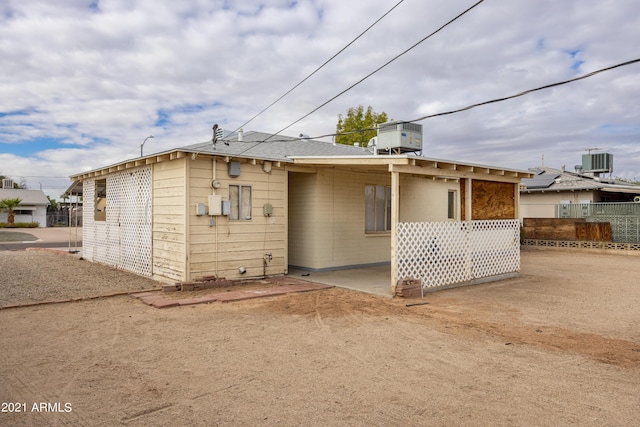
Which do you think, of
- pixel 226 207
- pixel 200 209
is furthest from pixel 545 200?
pixel 200 209

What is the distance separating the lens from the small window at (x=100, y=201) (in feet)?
45.0

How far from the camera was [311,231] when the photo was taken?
1141cm

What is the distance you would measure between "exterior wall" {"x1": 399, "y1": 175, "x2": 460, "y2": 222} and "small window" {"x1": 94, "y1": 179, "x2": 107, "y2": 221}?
9.44m

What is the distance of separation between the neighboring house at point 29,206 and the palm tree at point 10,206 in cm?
231

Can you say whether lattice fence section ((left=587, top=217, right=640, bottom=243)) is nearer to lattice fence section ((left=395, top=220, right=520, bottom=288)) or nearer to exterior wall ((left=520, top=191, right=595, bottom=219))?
exterior wall ((left=520, top=191, right=595, bottom=219))

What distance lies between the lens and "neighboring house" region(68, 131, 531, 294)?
9.01 metres

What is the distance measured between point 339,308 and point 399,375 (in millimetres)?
3063

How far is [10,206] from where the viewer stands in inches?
1545

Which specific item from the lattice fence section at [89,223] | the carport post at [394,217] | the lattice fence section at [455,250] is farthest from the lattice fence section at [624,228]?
the lattice fence section at [89,223]

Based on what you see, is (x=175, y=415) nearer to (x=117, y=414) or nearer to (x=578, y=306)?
(x=117, y=414)

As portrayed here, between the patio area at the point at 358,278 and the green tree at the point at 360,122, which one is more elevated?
the green tree at the point at 360,122

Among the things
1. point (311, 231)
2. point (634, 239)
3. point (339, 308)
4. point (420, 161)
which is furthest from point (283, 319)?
point (634, 239)

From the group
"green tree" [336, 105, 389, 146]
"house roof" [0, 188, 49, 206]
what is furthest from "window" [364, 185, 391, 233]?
"house roof" [0, 188, 49, 206]

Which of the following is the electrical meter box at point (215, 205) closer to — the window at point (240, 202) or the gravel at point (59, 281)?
the window at point (240, 202)
